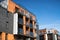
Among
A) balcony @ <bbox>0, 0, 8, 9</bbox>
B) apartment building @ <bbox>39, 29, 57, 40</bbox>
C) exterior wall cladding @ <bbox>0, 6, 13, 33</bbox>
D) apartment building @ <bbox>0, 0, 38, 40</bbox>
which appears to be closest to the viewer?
exterior wall cladding @ <bbox>0, 6, 13, 33</bbox>

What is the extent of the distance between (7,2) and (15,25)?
7.48 m

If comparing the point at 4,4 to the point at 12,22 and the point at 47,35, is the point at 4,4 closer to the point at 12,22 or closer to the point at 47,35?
the point at 12,22

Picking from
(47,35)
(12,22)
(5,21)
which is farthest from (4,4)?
(47,35)

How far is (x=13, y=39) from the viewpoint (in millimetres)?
36625

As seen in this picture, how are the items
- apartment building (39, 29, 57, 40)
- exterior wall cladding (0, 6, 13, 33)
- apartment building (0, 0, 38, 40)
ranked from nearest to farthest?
1. exterior wall cladding (0, 6, 13, 33)
2. apartment building (0, 0, 38, 40)
3. apartment building (39, 29, 57, 40)

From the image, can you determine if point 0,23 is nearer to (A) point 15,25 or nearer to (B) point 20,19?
(A) point 15,25

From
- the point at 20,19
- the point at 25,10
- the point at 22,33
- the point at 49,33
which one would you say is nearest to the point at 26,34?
the point at 22,33

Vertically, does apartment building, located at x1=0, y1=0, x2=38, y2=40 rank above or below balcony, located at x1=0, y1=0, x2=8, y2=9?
below

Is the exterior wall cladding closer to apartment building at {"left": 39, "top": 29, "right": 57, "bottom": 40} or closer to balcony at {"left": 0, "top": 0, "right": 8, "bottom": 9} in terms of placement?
balcony at {"left": 0, "top": 0, "right": 8, "bottom": 9}

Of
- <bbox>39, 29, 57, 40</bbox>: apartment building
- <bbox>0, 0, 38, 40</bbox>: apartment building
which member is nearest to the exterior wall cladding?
<bbox>0, 0, 38, 40</bbox>: apartment building

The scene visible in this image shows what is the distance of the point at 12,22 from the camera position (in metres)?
37.6

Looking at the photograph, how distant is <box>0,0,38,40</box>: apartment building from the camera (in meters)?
34.0

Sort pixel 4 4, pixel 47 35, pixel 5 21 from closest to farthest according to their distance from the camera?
pixel 5 21, pixel 4 4, pixel 47 35

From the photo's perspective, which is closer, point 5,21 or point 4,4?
point 5,21
